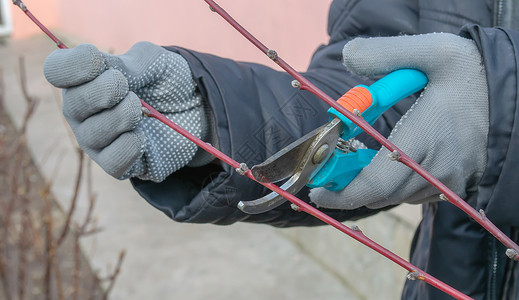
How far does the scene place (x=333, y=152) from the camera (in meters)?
0.88

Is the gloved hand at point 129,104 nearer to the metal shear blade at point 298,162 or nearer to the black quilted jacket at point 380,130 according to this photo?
the black quilted jacket at point 380,130

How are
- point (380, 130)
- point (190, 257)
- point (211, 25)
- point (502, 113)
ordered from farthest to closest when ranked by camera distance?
point (211, 25), point (190, 257), point (380, 130), point (502, 113)

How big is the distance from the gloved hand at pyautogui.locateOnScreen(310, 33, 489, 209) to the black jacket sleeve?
0.02 meters

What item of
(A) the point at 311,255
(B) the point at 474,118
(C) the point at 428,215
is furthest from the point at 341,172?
(A) the point at 311,255

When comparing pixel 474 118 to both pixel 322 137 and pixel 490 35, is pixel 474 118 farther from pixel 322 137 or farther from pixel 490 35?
pixel 322 137

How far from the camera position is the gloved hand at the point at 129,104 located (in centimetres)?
81

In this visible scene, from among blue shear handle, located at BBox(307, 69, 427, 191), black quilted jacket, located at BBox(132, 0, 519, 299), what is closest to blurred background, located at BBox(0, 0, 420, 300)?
black quilted jacket, located at BBox(132, 0, 519, 299)

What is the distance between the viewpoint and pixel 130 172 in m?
0.95

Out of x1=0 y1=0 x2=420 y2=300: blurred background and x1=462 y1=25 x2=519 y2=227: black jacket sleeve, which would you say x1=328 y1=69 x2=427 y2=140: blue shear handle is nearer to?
x1=462 y1=25 x2=519 y2=227: black jacket sleeve

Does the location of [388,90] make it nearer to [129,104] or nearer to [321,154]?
[321,154]

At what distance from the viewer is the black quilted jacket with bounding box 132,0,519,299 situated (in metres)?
0.93

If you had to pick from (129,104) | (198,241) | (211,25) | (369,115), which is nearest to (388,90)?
(369,115)

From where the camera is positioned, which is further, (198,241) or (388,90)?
(198,241)

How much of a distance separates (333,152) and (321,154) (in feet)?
0.20
